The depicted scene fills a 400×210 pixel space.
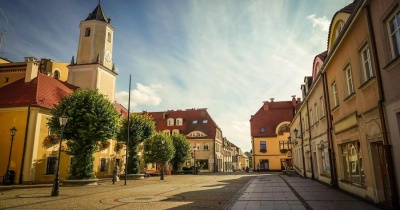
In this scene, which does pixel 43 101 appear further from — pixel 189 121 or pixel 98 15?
pixel 189 121

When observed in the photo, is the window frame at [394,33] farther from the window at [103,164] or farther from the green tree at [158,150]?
the window at [103,164]

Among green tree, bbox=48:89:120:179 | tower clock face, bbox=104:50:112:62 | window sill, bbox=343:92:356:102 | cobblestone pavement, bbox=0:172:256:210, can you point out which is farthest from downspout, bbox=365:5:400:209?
tower clock face, bbox=104:50:112:62

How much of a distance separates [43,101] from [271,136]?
4428cm

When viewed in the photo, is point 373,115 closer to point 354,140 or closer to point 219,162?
point 354,140

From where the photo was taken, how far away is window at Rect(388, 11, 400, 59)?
8.14 m

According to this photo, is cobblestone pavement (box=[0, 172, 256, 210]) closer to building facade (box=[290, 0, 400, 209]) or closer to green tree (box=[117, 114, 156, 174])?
building facade (box=[290, 0, 400, 209])

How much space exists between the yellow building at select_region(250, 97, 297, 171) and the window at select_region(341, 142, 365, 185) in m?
40.2

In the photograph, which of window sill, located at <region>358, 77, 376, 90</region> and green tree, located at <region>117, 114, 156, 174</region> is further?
green tree, located at <region>117, 114, 156, 174</region>

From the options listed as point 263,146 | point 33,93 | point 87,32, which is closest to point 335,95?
point 33,93

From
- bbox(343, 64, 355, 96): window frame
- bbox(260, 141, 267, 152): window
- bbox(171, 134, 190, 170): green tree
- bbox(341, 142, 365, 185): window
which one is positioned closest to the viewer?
bbox(341, 142, 365, 185): window

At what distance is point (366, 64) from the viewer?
35.2 ft

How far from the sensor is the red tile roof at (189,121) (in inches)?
2461

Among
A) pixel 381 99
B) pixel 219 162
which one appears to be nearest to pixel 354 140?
pixel 381 99

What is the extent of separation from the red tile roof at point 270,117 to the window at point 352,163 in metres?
44.1
